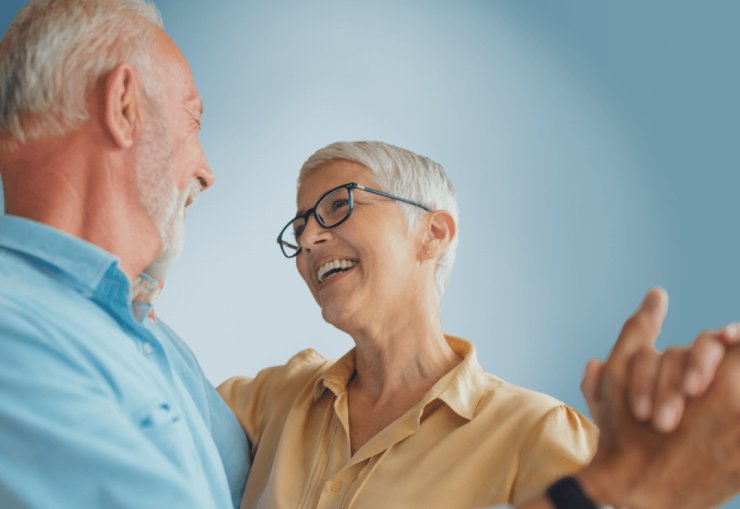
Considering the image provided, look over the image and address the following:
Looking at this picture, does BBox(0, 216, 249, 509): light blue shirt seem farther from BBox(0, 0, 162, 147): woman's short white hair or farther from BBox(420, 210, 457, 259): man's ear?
BBox(420, 210, 457, 259): man's ear

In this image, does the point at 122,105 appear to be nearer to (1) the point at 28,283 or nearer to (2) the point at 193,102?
(2) the point at 193,102

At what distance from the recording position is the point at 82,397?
99cm

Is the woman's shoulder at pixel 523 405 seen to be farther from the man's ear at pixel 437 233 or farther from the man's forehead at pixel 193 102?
the man's forehead at pixel 193 102

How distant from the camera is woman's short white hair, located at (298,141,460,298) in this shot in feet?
6.23

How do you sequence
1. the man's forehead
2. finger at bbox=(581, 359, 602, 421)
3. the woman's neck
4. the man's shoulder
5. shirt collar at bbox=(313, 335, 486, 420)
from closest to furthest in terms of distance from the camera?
finger at bbox=(581, 359, 602, 421), the man's shoulder, the man's forehead, shirt collar at bbox=(313, 335, 486, 420), the woman's neck

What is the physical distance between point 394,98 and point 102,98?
5.90 feet

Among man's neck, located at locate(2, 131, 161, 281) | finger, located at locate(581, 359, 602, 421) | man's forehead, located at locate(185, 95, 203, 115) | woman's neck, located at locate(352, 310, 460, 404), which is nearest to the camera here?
finger, located at locate(581, 359, 602, 421)

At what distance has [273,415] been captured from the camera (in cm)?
176

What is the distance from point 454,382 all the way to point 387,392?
197 mm

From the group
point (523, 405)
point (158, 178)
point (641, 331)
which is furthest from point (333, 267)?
point (641, 331)

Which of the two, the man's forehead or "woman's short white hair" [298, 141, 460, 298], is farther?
"woman's short white hair" [298, 141, 460, 298]

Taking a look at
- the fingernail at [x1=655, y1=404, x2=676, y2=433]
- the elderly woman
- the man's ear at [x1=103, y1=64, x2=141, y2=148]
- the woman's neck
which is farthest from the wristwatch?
the woman's neck

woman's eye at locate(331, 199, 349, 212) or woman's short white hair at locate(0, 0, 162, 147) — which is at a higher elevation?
woman's short white hair at locate(0, 0, 162, 147)

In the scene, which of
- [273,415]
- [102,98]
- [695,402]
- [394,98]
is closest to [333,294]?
[273,415]
